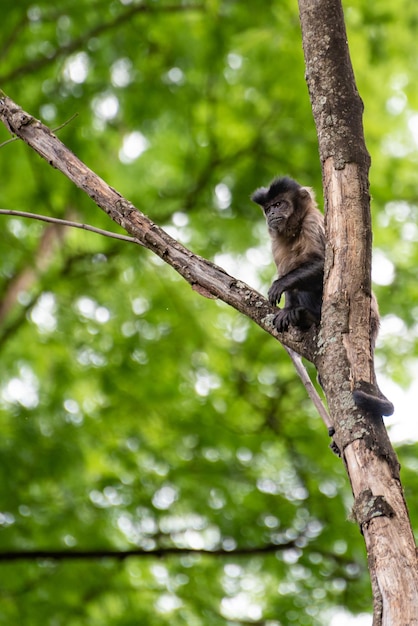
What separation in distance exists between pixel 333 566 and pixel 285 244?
3.37 metres

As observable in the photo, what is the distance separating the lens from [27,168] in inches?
398

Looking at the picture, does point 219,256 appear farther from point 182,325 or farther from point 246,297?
point 246,297

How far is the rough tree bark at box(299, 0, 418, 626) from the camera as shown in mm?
2660

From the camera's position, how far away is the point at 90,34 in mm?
9875

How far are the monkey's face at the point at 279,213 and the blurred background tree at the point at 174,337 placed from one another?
2783 mm

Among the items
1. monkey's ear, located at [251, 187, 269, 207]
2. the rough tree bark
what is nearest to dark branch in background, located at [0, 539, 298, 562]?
monkey's ear, located at [251, 187, 269, 207]

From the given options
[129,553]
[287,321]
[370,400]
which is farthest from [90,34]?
[370,400]

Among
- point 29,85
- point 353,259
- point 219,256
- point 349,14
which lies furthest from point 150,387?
point 353,259

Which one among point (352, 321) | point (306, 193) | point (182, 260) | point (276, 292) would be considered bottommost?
point (352, 321)

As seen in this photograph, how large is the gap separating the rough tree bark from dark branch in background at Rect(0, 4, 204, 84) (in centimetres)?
669

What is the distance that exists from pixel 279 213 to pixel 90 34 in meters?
4.84

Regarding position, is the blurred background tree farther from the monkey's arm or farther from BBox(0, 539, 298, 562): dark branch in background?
the monkey's arm

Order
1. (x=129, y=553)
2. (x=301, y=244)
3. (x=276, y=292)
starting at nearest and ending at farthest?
1. (x=276, y=292)
2. (x=301, y=244)
3. (x=129, y=553)

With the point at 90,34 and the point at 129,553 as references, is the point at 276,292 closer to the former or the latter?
the point at 129,553
